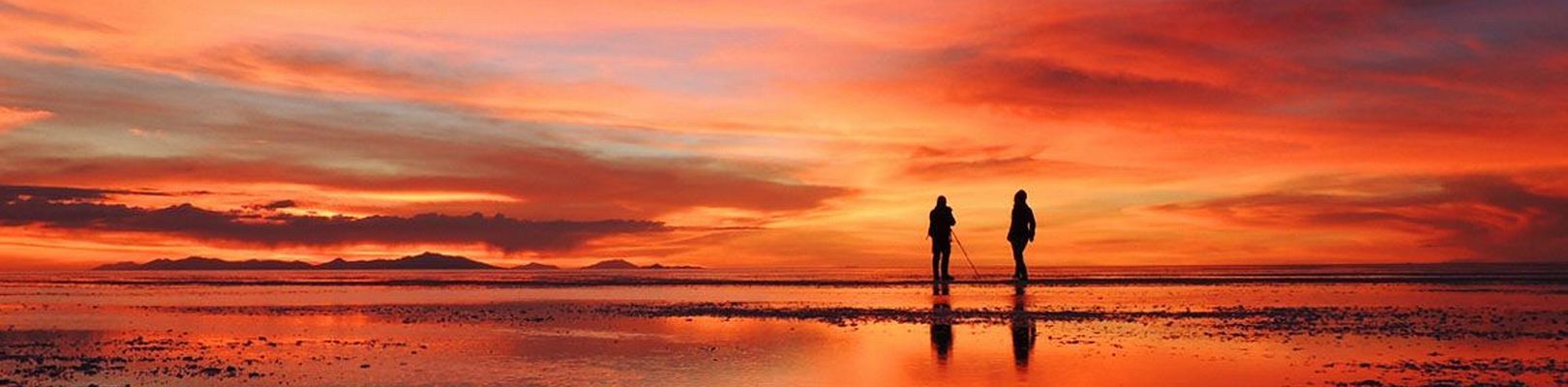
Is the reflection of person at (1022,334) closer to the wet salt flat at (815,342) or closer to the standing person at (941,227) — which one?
the wet salt flat at (815,342)

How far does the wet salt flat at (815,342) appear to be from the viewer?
1206 cm

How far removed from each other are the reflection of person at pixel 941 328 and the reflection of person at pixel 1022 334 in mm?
720

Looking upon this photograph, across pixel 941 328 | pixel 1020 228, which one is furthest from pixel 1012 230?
pixel 941 328

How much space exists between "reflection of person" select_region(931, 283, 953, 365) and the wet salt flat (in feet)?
0.17

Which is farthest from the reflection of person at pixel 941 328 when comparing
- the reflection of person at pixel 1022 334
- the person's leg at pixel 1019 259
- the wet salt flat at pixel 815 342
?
the person's leg at pixel 1019 259

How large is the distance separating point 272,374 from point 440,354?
2.19 m

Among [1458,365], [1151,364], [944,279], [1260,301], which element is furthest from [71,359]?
[944,279]

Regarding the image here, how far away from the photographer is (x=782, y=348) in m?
15.0

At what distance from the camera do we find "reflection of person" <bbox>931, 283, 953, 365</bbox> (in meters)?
14.2

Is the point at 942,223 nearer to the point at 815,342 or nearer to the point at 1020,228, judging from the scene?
the point at 1020,228

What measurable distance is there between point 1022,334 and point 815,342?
271 centimetres

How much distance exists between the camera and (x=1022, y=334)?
1662cm

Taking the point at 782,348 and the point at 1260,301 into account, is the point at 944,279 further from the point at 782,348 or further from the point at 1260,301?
the point at 782,348

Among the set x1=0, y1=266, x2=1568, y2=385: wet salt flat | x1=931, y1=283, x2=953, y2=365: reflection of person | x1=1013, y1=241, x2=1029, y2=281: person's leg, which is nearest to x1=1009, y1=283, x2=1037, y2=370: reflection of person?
x1=0, y1=266, x2=1568, y2=385: wet salt flat
